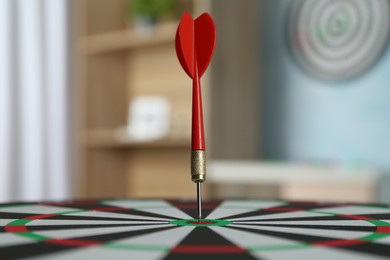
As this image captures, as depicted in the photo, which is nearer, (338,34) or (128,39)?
(338,34)

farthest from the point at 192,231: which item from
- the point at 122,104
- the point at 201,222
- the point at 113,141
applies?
the point at 122,104

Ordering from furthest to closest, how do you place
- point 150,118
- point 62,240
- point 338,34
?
point 150,118, point 338,34, point 62,240

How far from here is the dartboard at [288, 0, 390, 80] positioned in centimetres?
296

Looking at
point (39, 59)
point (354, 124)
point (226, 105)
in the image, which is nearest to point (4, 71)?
point (39, 59)

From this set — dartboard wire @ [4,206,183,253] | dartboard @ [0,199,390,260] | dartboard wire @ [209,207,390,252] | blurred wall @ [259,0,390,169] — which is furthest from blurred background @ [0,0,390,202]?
dartboard wire @ [4,206,183,253]

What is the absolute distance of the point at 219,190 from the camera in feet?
9.75

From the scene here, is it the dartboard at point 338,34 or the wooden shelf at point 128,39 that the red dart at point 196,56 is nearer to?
the dartboard at point 338,34

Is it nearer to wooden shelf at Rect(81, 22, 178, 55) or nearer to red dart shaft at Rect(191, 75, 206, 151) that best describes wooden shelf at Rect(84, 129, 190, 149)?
wooden shelf at Rect(81, 22, 178, 55)

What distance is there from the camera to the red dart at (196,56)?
101 cm

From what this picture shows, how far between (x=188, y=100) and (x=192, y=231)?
9.21ft

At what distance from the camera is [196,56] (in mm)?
1050

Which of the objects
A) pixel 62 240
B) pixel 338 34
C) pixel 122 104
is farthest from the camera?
pixel 122 104

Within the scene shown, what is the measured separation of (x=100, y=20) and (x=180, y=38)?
2.82 metres

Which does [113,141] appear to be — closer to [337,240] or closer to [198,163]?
[198,163]
